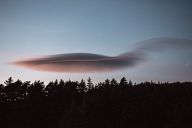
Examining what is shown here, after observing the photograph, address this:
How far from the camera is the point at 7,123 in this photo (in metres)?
75.2

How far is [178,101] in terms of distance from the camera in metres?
86.9

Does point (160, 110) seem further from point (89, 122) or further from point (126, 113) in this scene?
point (89, 122)

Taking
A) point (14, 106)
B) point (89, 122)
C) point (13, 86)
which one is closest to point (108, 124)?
point (89, 122)

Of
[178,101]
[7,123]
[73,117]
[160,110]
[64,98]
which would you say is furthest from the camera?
[64,98]

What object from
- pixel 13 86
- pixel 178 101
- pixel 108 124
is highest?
pixel 13 86

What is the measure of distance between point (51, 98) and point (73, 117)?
33.8 metres

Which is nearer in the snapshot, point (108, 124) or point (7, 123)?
point (7, 123)

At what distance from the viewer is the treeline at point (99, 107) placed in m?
76.0

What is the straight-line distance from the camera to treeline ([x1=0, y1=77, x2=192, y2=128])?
2992 inches

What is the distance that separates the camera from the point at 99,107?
277 feet

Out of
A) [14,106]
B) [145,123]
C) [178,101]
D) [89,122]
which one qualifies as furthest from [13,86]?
[178,101]

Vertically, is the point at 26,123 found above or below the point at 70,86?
below

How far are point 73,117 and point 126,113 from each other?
24.7 metres

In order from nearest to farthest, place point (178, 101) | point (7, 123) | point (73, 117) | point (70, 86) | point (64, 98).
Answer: point (73, 117) → point (7, 123) → point (178, 101) → point (64, 98) → point (70, 86)
